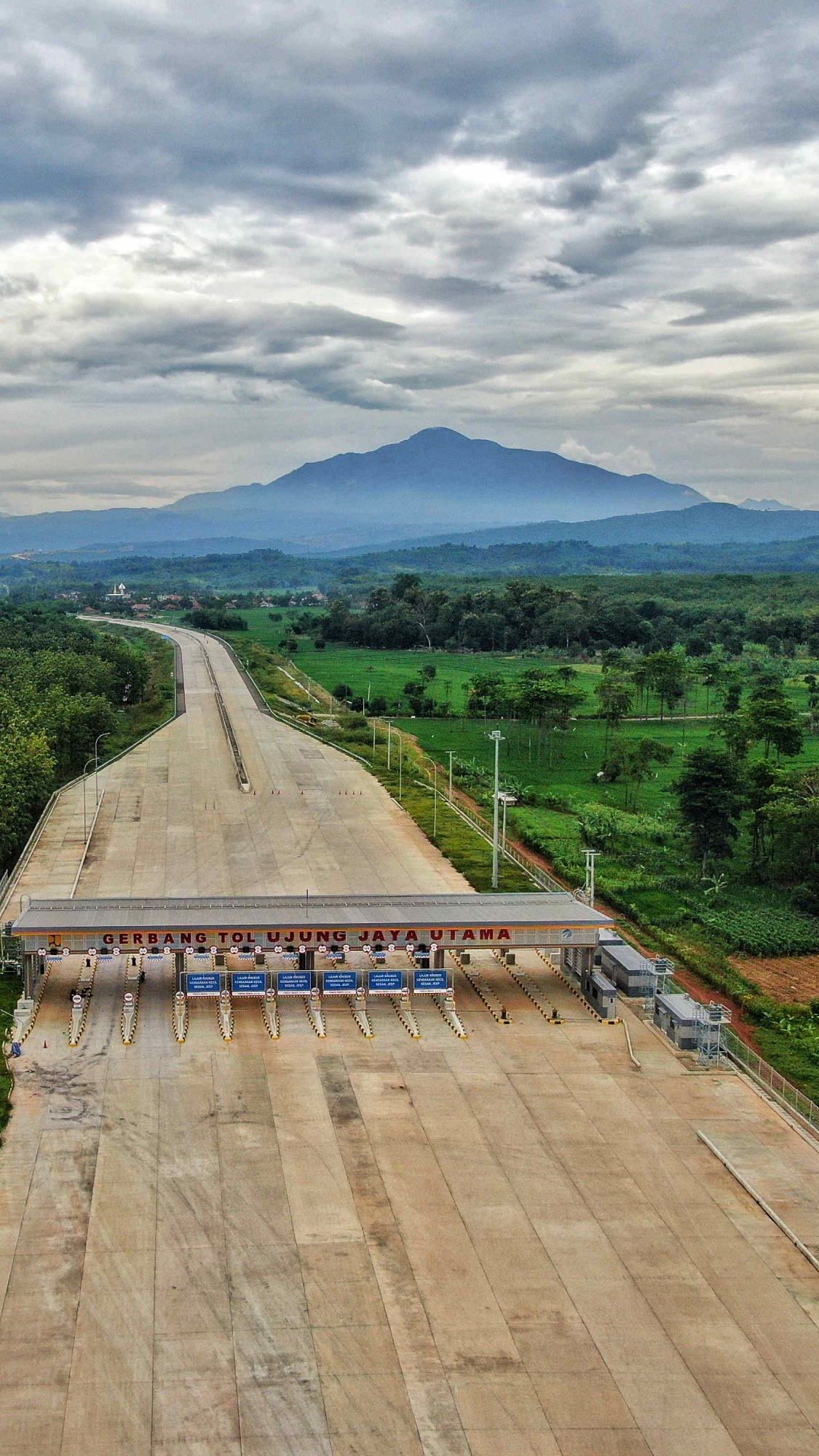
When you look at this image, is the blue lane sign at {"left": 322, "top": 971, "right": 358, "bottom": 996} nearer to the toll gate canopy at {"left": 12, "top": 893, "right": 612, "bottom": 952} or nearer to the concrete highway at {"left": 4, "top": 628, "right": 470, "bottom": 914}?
the toll gate canopy at {"left": 12, "top": 893, "right": 612, "bottom": 952}

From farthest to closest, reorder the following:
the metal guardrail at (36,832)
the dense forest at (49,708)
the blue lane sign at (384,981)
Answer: the dense forest at (49,708)
the metal guardrail at (36,832)
the blue lane sign at (384,981)

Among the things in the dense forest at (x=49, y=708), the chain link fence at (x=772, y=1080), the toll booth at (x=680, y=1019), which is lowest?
the chain link fence at (x=772, y=1080)

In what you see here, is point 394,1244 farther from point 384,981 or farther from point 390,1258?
point 384,981

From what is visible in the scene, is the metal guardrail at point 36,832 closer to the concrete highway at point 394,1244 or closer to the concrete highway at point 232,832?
the concrete highway at point 232,832

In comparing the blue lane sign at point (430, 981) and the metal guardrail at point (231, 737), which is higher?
the metal guardrail at point (231, 737)

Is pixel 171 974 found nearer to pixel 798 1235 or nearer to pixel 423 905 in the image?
pixel 423 905

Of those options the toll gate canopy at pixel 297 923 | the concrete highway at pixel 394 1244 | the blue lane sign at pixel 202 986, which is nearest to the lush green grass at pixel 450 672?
the toll gate canopy at pixel 297 923
